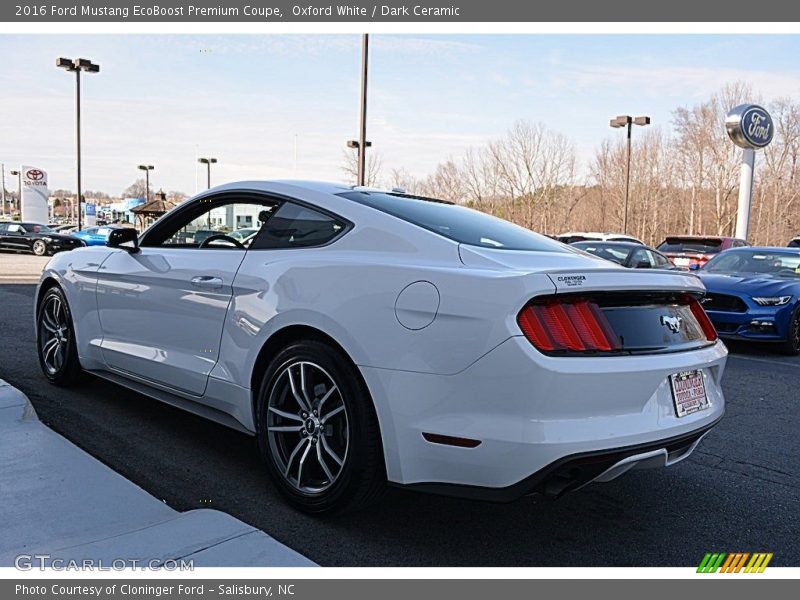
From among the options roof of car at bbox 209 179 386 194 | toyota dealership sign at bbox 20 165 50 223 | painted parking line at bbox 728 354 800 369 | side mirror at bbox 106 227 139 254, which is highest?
toyota dealership sign at bbox 20 165 50 223

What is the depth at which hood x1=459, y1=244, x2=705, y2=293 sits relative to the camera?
2.76m

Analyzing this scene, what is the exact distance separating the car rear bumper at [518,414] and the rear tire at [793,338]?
6.82 metres

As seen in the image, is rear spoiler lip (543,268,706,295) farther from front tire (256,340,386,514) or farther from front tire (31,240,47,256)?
front tire (31,240,47,256)

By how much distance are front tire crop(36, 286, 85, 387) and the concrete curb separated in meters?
1.36

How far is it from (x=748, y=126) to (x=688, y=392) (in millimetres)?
28914

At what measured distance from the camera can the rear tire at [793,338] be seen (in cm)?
872

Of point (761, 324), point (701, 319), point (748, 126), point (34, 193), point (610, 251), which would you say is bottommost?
point (761, 324)

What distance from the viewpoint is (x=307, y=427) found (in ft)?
10.7

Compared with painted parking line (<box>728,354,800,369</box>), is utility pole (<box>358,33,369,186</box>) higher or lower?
higher

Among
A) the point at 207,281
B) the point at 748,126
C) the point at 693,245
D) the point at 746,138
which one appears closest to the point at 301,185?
the point at 207,281

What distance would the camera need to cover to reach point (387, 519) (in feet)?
10.7

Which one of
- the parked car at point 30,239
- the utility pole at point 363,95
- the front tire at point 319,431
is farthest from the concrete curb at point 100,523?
the parked car at point 30,239

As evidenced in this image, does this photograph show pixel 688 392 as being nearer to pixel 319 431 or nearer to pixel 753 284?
pixel 319 431

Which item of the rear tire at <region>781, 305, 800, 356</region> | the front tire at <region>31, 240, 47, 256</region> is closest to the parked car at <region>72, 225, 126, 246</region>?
the front tire at <region>31, 240, 47, 256</region>
